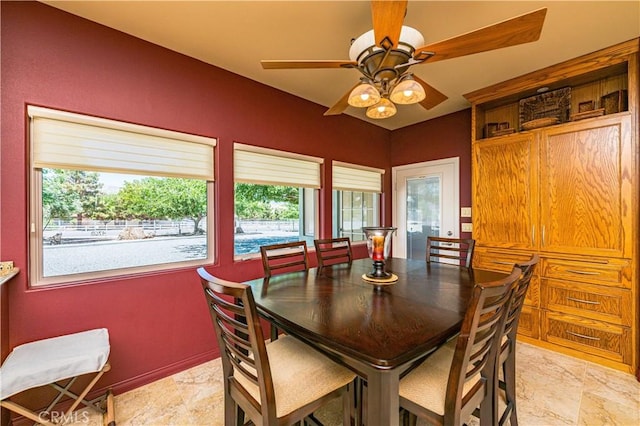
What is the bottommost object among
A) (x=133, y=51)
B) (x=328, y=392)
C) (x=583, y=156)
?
(x=328, y=392)

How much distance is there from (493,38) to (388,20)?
53 cm

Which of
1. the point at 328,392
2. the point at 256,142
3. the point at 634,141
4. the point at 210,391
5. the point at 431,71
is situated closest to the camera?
the point at 328,392

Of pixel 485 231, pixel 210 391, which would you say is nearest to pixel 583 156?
pixel 485 231

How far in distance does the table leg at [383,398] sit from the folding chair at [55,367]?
150 cm

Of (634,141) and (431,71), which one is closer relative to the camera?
(634,141)

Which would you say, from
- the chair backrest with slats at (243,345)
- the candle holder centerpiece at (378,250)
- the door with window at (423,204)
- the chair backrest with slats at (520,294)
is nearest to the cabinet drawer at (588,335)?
the door with window at (423,204)

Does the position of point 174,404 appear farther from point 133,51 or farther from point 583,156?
point 583,156

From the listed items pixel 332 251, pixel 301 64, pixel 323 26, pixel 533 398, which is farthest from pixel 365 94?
pixel 533 398

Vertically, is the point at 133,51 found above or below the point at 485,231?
above

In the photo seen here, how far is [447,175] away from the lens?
366cm

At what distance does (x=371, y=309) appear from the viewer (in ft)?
4.48

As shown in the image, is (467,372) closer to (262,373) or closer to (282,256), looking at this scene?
(262,373)

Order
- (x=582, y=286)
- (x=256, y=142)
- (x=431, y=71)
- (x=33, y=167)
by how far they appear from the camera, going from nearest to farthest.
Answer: (x=33, y=167), (x=582, y=286), (x=431, y=71), (x=256, y=142)

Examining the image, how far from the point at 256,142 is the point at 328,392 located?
2262mm
